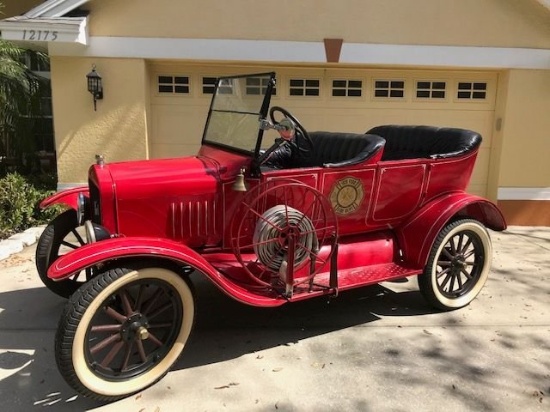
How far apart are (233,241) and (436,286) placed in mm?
1805

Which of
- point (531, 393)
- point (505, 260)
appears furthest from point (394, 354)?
point (505, 260)

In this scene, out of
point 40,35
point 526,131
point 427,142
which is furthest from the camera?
point 526,131

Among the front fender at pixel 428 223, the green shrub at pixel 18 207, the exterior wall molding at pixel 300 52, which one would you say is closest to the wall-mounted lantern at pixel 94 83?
the exterior wall molding at pixel 300 52

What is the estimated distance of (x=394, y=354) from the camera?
3.52m

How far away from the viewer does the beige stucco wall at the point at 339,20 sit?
6.56 m

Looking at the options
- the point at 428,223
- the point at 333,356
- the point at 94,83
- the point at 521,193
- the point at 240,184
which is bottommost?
the point at 333,356

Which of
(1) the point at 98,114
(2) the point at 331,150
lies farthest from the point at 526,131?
(1) the point at 98,114

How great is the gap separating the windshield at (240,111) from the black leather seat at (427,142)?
156cm

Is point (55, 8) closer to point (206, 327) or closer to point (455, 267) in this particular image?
point (206, 327)

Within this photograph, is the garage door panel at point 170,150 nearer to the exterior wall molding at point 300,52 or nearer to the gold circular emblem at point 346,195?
the exterior wall molding at point 300,52

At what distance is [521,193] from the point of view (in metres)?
7.36

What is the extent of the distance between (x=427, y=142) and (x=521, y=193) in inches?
139

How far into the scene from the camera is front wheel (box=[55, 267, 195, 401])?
2.71m

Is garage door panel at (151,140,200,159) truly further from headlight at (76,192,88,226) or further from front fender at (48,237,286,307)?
front fender at (48,237,286,307)
